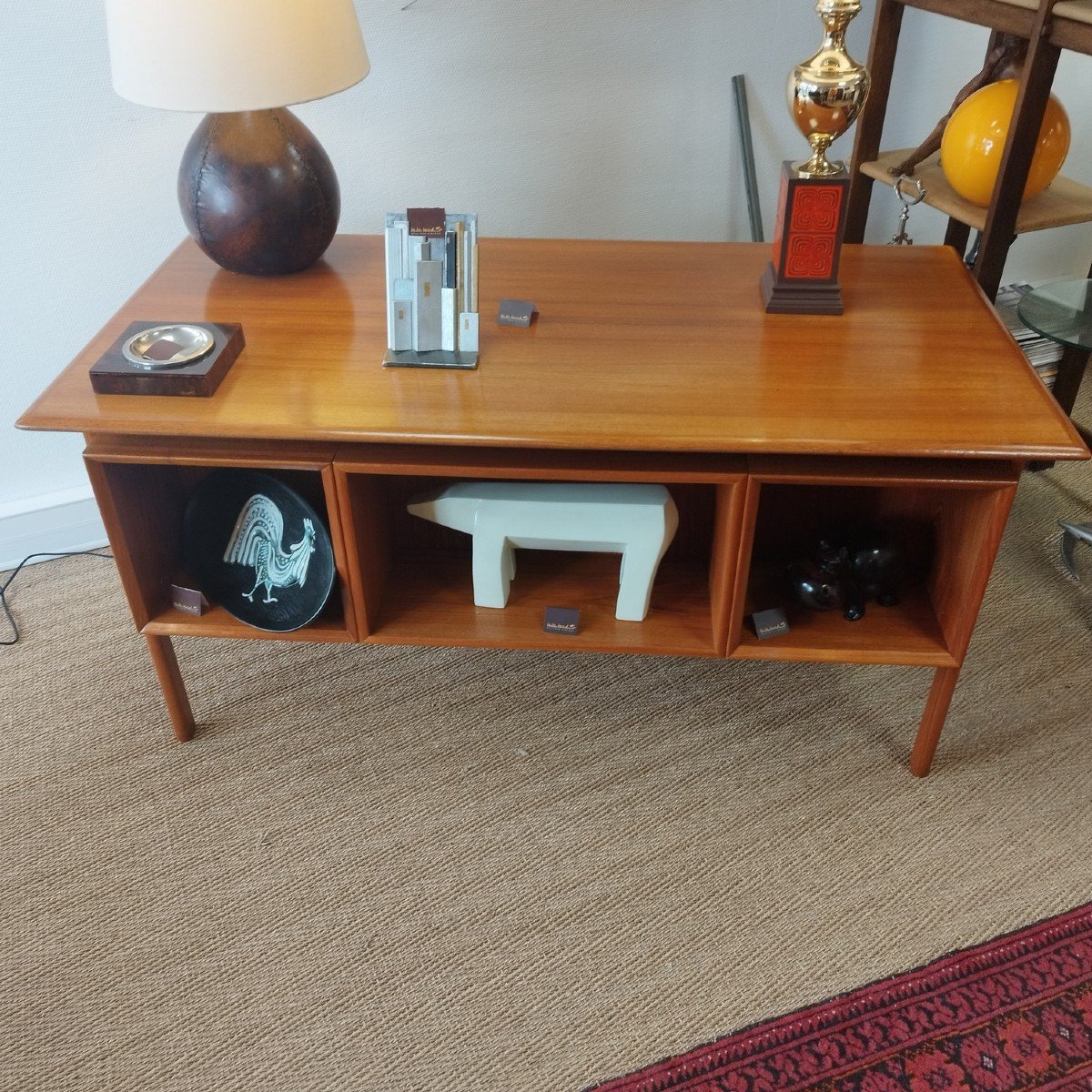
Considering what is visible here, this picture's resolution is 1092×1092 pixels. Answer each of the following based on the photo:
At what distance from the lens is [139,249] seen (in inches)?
69.2

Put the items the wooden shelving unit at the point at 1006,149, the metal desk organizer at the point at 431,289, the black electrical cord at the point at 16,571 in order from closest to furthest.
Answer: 1. the metal desk organizer at the point at 431,289
2. the wooden shelving unit at the point at 1006,149
3. the black electrical cord at the point at 16,571

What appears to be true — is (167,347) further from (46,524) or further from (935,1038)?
(935,1038)

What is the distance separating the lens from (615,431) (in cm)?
116

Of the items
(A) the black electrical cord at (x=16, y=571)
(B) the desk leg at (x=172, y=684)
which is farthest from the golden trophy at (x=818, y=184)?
(A) the black electrical cord at (x=16, y=571)

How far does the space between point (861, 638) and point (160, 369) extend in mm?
944

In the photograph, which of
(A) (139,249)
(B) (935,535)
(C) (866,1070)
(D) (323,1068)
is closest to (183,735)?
(D) (323,1068)

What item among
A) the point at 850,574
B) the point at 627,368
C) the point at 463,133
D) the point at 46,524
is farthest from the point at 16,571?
the point at 850,574

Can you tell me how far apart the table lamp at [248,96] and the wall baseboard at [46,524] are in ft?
2.18

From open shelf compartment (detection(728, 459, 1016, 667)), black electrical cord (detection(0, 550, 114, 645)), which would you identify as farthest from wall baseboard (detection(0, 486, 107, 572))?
open shelf compartment (detection(728, 459, 1016, 667))

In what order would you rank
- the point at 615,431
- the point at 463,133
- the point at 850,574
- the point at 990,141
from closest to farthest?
the point at 615,431
the point at 850,574
the point at 990,141
the point at 463,133

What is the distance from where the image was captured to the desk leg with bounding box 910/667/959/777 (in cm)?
138

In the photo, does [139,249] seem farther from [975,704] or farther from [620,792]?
[975,704]

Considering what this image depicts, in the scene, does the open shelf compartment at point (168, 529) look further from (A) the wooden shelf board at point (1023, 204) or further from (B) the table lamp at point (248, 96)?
(A) the wooden shelf board at point (1023, 204)

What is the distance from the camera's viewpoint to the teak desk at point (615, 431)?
1.18 m
